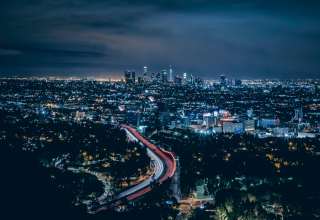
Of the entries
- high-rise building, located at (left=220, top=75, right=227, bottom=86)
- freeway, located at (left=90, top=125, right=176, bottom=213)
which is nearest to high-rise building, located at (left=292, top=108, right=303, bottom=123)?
freeway, located at (left=90, top=125, right=176, bottom=213)

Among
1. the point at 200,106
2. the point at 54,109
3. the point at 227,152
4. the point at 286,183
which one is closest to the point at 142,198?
the point at 286,183

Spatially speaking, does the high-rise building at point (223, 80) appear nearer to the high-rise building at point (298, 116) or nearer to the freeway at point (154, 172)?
the high-rise building at point (298, 116)

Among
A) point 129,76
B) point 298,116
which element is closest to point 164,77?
point 129,76

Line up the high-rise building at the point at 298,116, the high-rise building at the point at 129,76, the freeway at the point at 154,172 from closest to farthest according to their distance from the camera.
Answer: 1. the freeway at the point at 154,172
2. the high-rise building at the point at 298,116
3. the high-rise building at the point at 129,76

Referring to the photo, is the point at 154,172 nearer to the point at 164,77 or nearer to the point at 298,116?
the point at 298,116

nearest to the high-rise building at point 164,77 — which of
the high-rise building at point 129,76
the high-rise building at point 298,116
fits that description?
the high-rise building at point 129,76

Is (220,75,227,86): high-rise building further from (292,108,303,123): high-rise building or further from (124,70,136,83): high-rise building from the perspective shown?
(292,108,303,123): high-rise building

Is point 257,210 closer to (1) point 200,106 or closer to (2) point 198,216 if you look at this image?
(2) point 198,216

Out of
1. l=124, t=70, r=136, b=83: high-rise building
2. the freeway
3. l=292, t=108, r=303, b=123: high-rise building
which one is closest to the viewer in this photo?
the freeway
